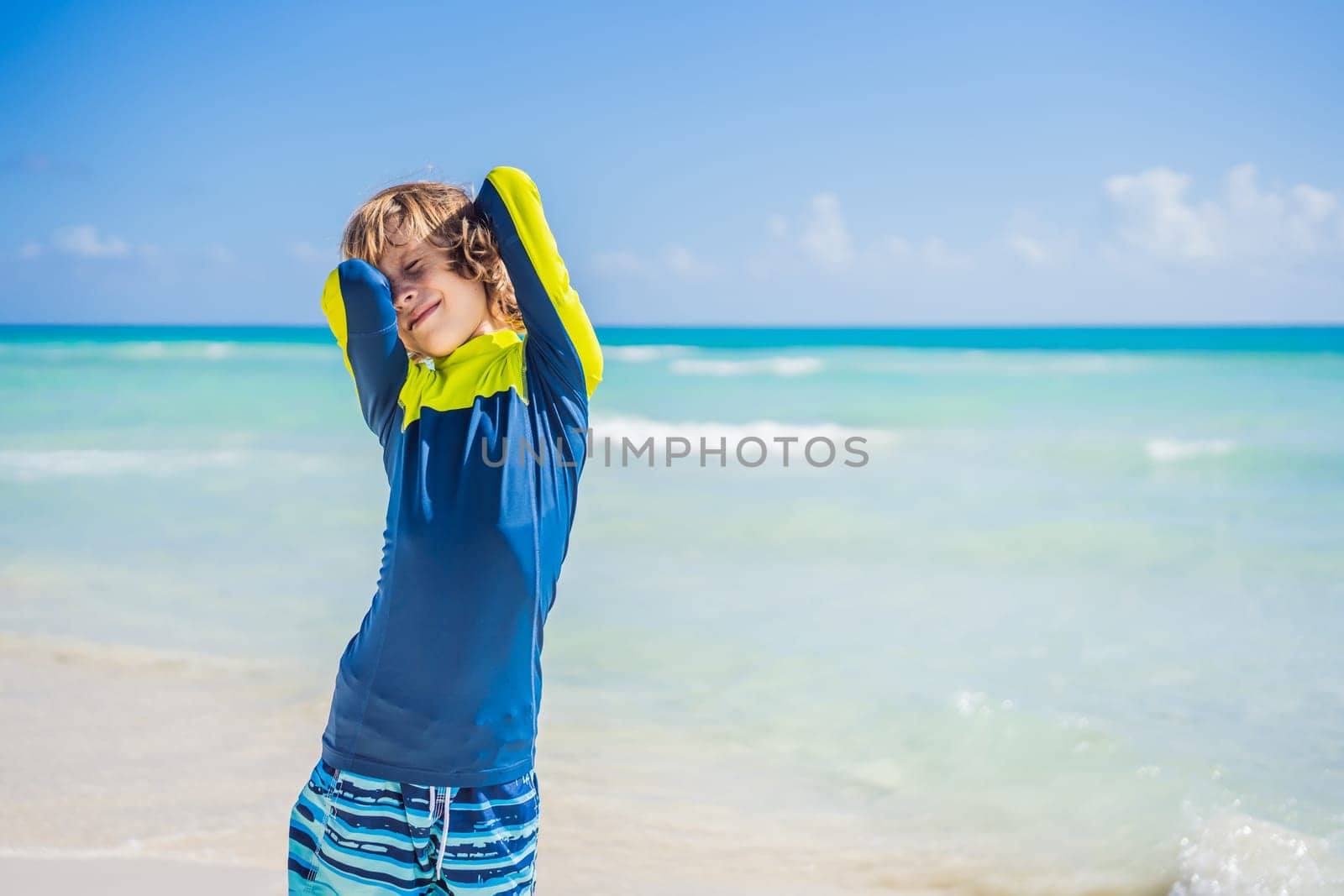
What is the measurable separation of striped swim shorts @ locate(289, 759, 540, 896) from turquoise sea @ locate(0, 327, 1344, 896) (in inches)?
67.4

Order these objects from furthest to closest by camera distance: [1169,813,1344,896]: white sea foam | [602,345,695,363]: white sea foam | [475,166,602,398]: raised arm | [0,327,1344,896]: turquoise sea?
[602,345,695,363]: white sea foam → [0,327,1344,896]: turquoise sea → [1169,813,1344,896]: white sea foam → [475,166,602,398]: raised arm

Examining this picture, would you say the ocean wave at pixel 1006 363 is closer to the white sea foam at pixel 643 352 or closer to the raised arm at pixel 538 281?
the white sea foam at pixel 643 352

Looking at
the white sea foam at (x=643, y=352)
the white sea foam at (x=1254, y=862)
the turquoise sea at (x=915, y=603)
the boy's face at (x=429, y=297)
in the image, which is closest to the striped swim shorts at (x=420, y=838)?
the boy's face at (x=429, y=297)

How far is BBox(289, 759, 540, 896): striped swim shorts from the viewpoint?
1.40m

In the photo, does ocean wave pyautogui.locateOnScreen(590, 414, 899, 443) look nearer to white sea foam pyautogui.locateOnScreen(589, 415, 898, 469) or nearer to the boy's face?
white sea foam pyautogui.locateOnScreen(589, 415, 898, 469)

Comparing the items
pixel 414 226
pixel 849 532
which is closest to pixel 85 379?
pixel 849 532

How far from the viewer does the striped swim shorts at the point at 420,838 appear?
1.40 meters

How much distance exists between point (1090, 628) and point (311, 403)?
43.8 feet

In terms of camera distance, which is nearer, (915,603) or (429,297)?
(429,297)

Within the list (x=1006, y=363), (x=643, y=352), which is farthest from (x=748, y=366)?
(x=1006, y=363)

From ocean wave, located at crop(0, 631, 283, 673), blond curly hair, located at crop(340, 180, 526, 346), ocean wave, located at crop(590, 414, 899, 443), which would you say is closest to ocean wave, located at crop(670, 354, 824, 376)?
ocean wave, located at crop(590, 414, 899, 443)

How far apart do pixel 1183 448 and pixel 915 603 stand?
7.45 metres

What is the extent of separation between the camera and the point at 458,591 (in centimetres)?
142

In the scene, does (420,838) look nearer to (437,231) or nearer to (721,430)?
(437,231)
